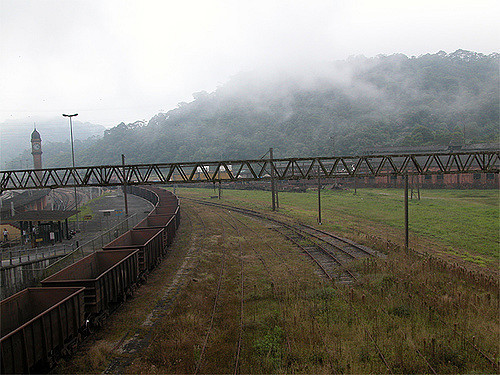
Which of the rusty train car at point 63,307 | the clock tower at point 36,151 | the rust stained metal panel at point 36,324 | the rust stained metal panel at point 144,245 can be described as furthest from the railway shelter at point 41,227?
the clock tower at point 36,151

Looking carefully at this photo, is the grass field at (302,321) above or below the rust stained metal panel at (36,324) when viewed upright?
below

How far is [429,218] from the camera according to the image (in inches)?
1323

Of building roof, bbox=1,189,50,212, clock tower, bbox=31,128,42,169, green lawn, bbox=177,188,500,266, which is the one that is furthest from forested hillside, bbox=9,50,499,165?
building roof, bbox=1,189,50,212

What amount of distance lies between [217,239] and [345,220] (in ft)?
46.5

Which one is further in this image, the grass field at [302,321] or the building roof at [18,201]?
the building roof at [18,201]

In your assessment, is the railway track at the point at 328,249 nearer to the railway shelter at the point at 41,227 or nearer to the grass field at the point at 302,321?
the grass field at the point at 302,321

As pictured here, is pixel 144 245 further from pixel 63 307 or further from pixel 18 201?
pixel 18 201

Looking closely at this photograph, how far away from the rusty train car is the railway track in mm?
8966

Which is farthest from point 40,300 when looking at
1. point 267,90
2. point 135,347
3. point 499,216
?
point 267,90

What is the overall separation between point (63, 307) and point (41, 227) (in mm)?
17527

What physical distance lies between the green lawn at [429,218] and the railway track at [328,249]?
2872 mm

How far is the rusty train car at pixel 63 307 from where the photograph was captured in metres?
8.11

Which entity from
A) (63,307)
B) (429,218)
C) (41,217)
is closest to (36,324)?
(63,307)

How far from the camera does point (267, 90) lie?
7357 inches
